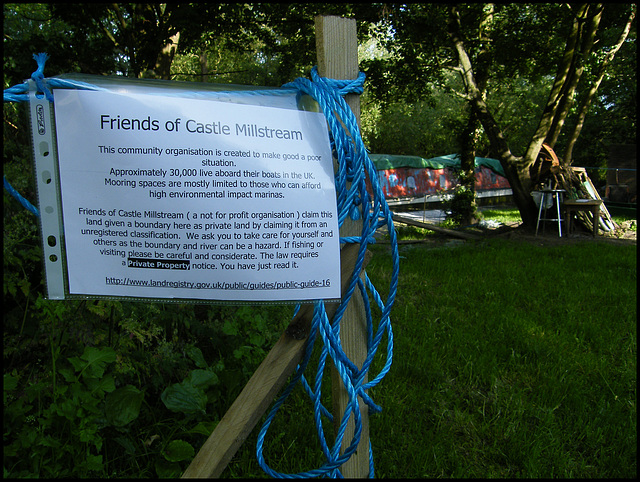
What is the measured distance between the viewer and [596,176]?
24.3 m

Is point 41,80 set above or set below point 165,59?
below

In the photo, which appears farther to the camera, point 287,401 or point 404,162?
point 404,162

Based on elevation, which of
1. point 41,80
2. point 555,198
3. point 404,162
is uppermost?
point 404,162

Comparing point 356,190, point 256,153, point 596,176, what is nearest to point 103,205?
point 256,153

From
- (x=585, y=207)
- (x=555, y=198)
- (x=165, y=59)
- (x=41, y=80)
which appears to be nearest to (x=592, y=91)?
(x=555, y=198)

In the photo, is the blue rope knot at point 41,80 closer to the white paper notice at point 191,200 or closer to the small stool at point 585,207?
the white paper notice at point 191,200

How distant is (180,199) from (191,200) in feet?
0.10

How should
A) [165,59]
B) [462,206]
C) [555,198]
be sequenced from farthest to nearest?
[462,206] → [555,198] → [165,59]

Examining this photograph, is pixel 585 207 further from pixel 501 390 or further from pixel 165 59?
pixel 165 59

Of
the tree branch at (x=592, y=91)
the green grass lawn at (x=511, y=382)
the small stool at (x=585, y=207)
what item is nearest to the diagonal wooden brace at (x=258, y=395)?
the green grass lawn at (x=511, y=382)

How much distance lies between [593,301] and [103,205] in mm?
4905

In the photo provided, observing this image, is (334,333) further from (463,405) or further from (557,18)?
(557,18)

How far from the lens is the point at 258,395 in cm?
134

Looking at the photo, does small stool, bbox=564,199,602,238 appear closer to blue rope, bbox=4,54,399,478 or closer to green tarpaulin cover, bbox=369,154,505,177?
green tarpaulin cover, bbox=369,154,505,177
